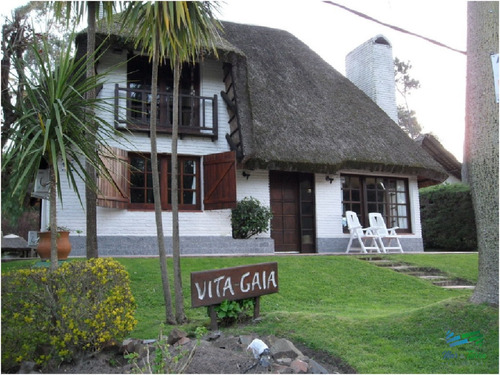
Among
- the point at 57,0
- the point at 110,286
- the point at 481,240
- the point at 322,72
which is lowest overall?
the point at 110,286

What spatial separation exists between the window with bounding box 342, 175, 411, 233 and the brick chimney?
9.73 ft

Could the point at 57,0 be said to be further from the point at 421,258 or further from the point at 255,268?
the point at 421,258

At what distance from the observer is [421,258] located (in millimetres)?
11727

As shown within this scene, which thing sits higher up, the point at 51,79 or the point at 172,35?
the point at 172,35

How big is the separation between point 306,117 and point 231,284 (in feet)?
28.9

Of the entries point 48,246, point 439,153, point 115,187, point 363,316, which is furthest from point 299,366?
point 439,153

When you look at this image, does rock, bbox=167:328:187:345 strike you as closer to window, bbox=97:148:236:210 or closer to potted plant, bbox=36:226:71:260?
potted plant, bbox=36:226:71:260

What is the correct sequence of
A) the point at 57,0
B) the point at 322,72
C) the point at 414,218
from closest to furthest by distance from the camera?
the point at 57,0 < the point at 414,218 < the point at 322,72

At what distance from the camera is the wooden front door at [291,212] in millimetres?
13391

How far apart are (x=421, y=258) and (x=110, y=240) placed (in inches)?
293

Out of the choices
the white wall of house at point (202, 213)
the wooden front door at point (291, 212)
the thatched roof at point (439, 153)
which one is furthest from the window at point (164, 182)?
the thatched roof at point (439, 153)

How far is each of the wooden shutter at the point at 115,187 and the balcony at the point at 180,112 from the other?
3.51ft

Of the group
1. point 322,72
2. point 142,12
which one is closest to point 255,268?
point 142,12

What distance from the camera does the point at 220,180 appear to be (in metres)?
11.8
